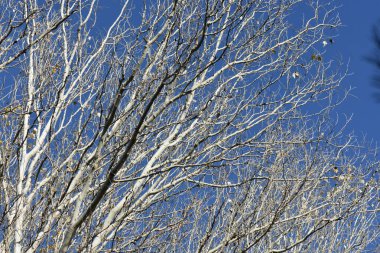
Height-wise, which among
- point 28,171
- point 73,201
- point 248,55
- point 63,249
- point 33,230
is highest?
point 248,55

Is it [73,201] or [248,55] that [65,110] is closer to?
[73,201]

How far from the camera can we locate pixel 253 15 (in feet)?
24.0

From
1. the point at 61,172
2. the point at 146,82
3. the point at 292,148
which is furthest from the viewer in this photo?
the point at 292,148

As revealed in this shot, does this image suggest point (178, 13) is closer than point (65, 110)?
Yes

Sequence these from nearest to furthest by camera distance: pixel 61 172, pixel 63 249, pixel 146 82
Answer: pixel 63 249 < pixel 146 82 < pixel 61 172

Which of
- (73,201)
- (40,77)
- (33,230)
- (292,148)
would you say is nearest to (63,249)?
(33,230)

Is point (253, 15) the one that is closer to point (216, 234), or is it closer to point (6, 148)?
point (216, 234)

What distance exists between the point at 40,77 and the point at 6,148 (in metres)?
0.99

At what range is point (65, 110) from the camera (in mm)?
6934

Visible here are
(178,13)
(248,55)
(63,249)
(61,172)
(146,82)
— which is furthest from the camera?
(248,55)

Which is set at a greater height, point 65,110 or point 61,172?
point 65,110

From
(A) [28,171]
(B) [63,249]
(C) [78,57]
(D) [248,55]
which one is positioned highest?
(C) [78,57]

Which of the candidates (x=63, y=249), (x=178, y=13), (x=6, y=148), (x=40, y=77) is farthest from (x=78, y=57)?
(x=63, y=249)

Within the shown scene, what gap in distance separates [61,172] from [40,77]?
1.37 m
